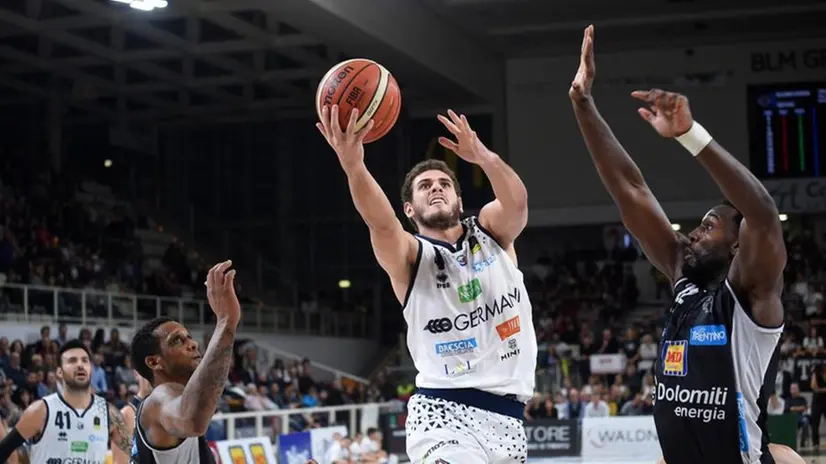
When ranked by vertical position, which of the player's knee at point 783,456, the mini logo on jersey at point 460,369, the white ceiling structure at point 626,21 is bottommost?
the player's knee at point 783,456

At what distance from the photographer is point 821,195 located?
29.5m

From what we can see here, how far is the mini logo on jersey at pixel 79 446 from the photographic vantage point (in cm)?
945

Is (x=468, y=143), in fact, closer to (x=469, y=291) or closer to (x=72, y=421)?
(x=469, y=291)

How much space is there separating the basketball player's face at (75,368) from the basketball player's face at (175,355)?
12.6ft

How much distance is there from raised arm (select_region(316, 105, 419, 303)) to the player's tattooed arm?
378 cm

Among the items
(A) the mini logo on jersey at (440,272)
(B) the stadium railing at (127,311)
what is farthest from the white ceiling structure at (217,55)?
(A) the mini logo on jersey at (440,272)

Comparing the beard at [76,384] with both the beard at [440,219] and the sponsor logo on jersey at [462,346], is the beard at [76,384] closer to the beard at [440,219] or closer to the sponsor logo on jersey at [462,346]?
the beard at [440,219]

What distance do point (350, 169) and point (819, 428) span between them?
18.3 m

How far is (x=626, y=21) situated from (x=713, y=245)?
80.6ft

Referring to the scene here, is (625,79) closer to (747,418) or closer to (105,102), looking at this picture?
(105,102)

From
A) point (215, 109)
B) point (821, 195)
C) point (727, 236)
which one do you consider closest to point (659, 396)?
point (727, 236)

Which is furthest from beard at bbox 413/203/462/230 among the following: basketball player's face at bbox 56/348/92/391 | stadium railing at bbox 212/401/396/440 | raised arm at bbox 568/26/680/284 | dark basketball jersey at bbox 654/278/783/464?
stadium railing at bbox 212/401/396/440

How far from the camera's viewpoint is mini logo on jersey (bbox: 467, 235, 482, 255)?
612 cm

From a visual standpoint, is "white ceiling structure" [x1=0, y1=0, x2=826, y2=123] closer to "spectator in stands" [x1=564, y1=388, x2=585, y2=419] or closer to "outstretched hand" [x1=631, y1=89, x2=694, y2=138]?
"spectator in stands" [x1=564, y1=388, x2=585, y2=419]
